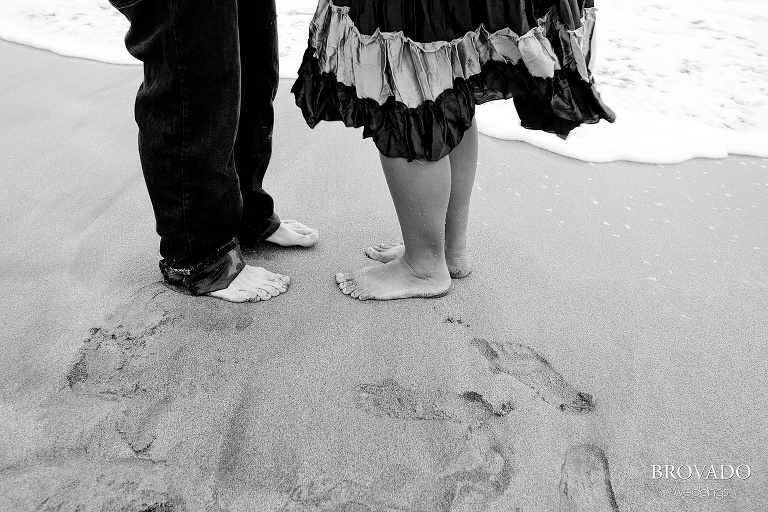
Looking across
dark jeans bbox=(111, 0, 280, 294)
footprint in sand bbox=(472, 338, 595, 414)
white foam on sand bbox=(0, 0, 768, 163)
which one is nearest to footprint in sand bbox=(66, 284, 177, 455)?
dark jeans bbox=(111, 0, 280, 294)

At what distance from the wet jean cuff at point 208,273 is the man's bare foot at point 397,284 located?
0.30 m

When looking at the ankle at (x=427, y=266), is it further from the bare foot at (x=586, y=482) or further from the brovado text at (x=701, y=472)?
the brovado text at (x=701, y=472)

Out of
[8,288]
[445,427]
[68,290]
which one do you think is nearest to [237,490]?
[445,427]

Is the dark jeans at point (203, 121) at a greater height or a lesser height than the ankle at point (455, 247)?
greater

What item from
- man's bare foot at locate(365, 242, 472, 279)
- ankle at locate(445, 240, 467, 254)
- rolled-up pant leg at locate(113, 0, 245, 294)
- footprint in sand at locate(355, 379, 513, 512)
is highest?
rolled-up pant leg at locate(113, 0, 245, 294)

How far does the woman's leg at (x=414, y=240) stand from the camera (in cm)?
135

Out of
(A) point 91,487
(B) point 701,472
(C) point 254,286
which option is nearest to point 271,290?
(C) point 254,286

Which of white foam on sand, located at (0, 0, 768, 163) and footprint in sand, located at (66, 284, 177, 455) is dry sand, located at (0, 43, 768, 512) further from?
white foam on sand, located at (0, 0, 768, 163)

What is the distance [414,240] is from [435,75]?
440 mm

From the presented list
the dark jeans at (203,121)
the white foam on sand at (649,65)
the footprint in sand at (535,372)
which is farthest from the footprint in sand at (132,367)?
the white foam on sand at (649,65)

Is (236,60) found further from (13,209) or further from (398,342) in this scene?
(13,209)

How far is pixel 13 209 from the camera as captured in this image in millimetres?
1842

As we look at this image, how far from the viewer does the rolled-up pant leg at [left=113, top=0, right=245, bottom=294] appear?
1203 millimetres

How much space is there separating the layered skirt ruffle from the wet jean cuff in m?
0.47
